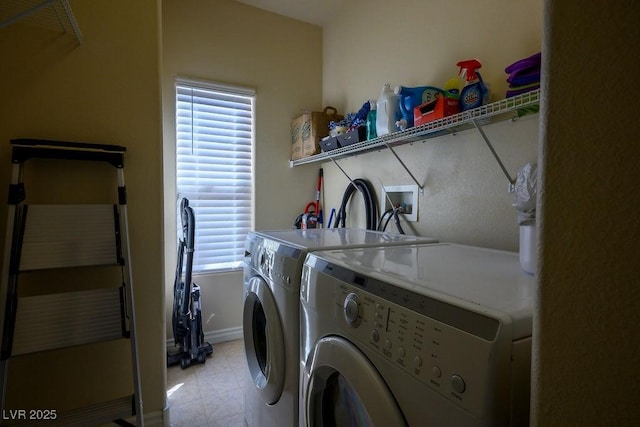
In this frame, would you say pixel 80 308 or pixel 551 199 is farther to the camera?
pixel 80 308

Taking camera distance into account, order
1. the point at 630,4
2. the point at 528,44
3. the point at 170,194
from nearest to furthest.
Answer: the point at 630,4 < the point at 528,44 < the point at 170,194

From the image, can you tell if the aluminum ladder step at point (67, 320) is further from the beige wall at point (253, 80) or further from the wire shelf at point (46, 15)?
the wire shelf at point (46, 15)

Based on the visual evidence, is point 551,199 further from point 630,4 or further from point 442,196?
point 442,196

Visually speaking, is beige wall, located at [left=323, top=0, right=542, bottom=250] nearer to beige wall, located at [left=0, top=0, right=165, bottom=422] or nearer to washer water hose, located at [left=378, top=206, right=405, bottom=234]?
washer water hose, located at [left=378, top=206, right=405, bottom=234]

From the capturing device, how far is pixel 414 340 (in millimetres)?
598

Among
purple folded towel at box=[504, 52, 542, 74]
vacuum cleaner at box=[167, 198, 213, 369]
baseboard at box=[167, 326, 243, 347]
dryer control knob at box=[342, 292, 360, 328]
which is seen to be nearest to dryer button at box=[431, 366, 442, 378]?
dryer control knob at box=[342, 292, 360, 328]

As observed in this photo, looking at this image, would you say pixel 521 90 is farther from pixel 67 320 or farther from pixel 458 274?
pixel 67 320

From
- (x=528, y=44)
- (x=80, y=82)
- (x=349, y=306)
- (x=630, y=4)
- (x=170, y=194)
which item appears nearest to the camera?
(x=630, y=4)

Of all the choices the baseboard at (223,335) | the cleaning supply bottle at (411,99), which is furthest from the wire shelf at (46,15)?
the baseboard at (223,335)

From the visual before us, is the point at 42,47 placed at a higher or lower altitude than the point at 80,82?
higher

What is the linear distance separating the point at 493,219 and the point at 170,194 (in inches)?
85.8

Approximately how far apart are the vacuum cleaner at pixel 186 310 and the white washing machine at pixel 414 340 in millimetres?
1491

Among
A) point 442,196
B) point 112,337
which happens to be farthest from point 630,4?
point 112,337

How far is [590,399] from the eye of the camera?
0.37m
